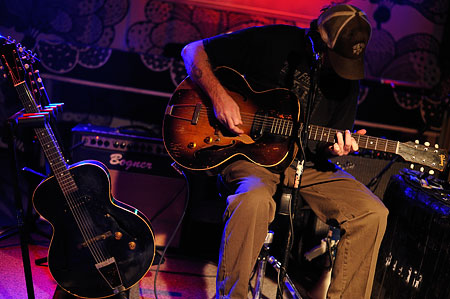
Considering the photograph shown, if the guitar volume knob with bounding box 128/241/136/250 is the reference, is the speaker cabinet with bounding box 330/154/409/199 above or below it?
above

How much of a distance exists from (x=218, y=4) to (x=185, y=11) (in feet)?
1.07

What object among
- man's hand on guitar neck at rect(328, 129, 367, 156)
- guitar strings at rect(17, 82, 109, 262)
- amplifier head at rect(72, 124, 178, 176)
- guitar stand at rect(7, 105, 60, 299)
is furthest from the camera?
amplifier head at rect(72, 124, 178, 176)

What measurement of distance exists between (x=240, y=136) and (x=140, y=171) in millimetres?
1041

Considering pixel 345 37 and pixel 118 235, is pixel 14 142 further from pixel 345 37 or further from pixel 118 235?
pixel 345 37

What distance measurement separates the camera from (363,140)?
2.36 meters

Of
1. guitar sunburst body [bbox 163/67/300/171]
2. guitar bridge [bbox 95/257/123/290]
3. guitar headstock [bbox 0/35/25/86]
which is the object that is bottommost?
guitar bridge [bbox 95/257/123/290]

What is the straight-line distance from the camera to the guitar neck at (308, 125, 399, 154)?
7.70ft

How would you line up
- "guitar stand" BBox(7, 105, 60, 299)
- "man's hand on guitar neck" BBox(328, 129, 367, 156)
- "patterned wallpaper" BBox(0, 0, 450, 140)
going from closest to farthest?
"guitar stand" BBox(7, 105, 60, 299) < "man's hand on guitar neck" BBox(328, 129, 367, 156) < "patterned wallpaper" BBox(0, 0, 450, 140)

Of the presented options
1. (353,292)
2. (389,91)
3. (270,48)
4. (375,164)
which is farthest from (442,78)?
(353,292)

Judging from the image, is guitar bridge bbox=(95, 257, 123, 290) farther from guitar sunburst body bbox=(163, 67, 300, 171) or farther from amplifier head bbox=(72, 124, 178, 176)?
amplifier head bbox=(72, 124, 178, 176)

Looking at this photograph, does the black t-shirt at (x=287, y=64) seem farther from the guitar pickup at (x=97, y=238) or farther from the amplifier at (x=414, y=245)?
the guitar pickup at (x=97, y=238)

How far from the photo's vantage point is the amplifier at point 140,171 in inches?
123

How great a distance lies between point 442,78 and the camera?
14.6 ft

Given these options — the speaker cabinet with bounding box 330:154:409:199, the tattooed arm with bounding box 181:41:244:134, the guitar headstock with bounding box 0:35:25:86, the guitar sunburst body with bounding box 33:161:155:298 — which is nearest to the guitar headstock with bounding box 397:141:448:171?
the tattooed arm with bounding box 181:41:244:134
